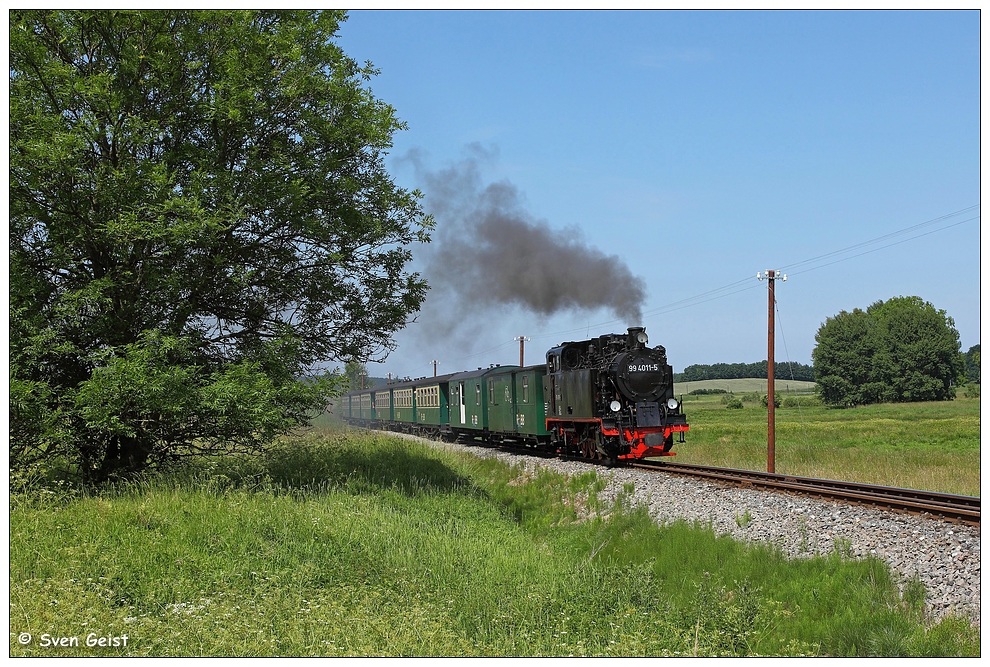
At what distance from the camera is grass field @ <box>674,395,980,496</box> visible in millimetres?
18277

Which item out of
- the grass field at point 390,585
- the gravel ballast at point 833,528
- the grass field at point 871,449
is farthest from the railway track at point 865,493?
the grass field at point 871,449

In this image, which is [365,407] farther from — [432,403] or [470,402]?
[470,402]

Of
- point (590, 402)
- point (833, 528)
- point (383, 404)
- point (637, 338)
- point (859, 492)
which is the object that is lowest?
point (833, 528)

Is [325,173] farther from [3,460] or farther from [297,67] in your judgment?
[3,460]

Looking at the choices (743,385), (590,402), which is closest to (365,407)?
(590,402)

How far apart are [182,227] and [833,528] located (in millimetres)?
10229

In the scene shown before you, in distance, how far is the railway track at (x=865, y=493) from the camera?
11.0 meters

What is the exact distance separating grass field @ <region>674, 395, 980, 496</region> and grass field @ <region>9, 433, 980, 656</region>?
775 centimetres

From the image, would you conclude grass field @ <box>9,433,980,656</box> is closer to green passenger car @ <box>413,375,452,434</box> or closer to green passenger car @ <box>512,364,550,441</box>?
green passenger car @ <box>512,364,550,441</box>

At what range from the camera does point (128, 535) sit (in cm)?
936

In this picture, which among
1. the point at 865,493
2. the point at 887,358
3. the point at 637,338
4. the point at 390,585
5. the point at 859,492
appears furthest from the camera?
the point at 887,358

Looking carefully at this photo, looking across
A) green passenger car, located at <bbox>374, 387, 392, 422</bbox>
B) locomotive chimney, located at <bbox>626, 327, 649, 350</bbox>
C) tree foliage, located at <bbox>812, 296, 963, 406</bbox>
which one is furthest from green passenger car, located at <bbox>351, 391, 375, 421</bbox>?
tree foliage, located at <bbox>812, 296, 963, 406</bbox>

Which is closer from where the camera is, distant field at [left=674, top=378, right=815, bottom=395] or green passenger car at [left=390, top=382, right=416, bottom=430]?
green passenger car at [left=390, top=382, right=416, bottom=430]

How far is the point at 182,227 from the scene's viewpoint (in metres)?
10.8
